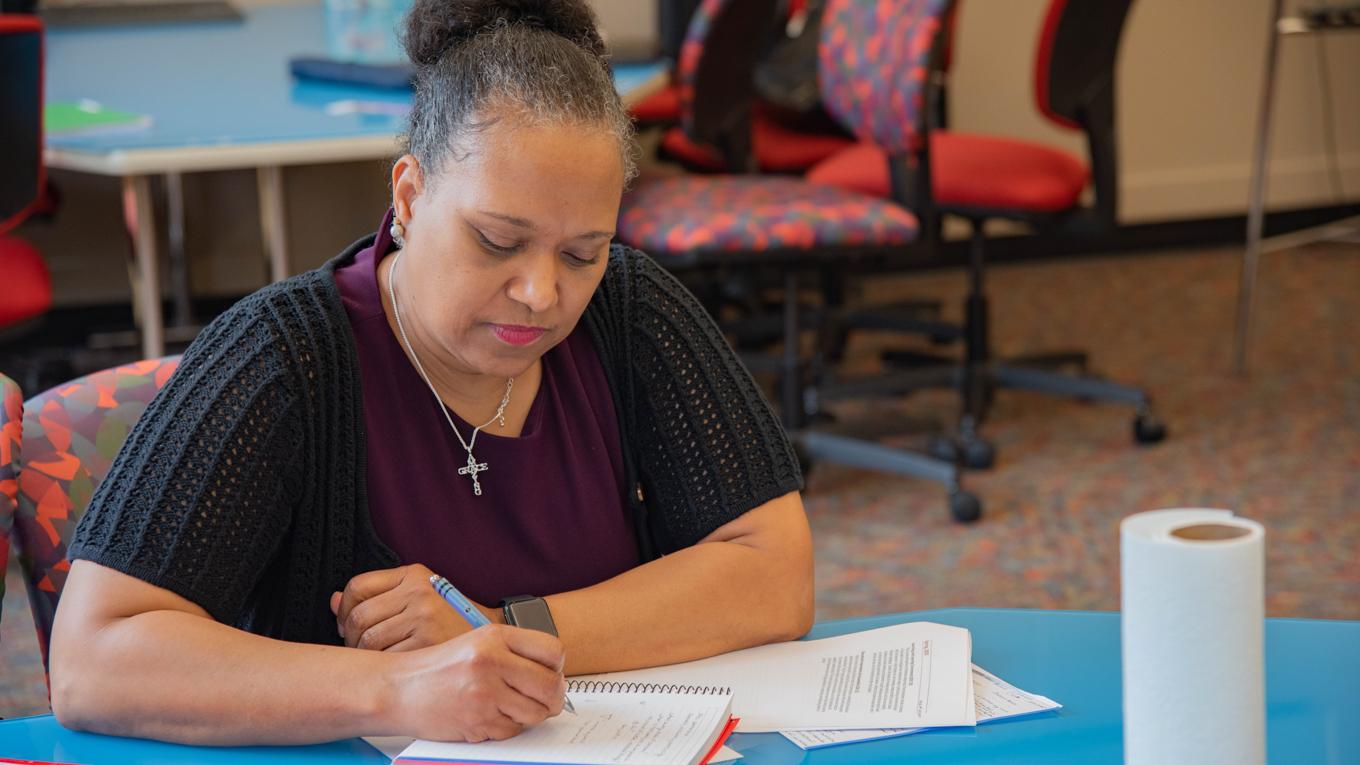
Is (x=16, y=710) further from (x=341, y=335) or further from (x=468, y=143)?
(x=468, y=143)

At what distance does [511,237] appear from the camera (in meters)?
1.17

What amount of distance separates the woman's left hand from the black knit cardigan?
0.27 ft

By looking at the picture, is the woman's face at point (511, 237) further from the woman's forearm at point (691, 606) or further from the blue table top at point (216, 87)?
the blue table top at point (216, 87)

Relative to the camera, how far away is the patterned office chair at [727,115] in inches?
136

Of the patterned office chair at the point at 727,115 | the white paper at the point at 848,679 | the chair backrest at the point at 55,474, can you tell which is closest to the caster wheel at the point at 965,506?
the patterned office chair at the point at 727,115

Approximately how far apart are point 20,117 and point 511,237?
71.1 inches

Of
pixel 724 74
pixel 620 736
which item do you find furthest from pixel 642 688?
pixel 724 74

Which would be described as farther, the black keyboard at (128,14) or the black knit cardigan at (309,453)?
the black keyboard at (128,14)

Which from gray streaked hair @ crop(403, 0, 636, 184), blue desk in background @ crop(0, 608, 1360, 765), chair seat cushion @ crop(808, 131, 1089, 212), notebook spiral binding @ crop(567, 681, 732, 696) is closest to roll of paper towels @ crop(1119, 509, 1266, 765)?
blue desk in background @ crop(0, 608, 1360, 765)

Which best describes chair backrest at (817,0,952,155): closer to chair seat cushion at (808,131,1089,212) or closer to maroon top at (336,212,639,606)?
chair seat cushion at (808,131,1089,212)

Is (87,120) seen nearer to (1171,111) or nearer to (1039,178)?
(1039,178)

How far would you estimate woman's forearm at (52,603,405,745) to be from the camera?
1.05 meters

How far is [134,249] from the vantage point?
2.98 metres

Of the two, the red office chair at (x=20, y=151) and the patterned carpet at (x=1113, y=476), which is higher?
the red office chair at (x=20, y=151)
